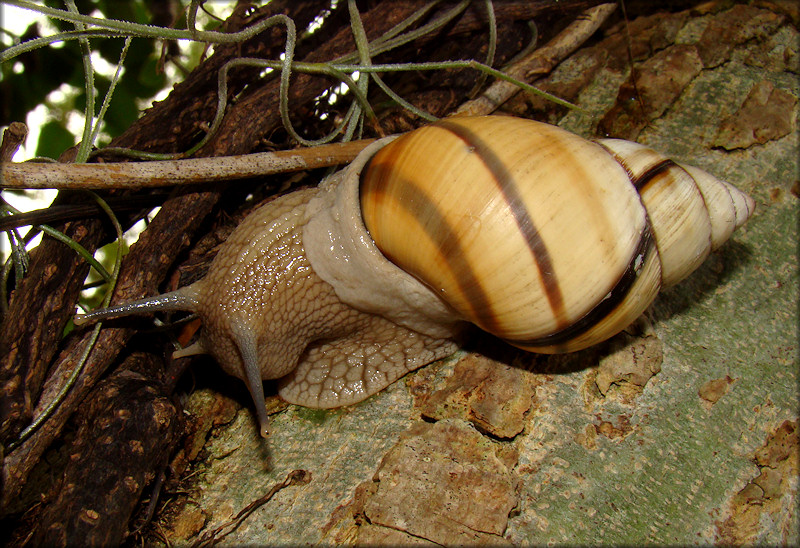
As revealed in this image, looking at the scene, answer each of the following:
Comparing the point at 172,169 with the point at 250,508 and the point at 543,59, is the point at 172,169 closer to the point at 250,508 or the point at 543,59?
the point at 250,508

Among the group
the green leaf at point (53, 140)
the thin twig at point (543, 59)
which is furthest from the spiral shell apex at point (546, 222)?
the green leaf at point (53, 140)

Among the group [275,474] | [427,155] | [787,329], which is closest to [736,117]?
[787,329]

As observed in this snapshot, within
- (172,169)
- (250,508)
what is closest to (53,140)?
(172,169)

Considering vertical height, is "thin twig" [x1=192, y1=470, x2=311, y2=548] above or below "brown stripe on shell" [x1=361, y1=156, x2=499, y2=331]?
below

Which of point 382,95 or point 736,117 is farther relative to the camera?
point 382,95

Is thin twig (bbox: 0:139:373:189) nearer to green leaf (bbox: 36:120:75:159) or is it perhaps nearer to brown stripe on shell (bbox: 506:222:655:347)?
green leaf (bbox: 36:120:75:159)

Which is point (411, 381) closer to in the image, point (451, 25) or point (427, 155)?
point (427, 155)

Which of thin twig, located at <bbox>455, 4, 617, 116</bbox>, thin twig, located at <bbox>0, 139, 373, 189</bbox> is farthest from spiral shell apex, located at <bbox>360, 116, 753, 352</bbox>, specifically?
thin twig, located at <bbox>455, 4, 617, 116</bbox>

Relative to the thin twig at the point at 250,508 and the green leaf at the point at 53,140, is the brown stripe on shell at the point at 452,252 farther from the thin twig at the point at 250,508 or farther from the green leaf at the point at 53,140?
the green leaf at the point at 53,140
